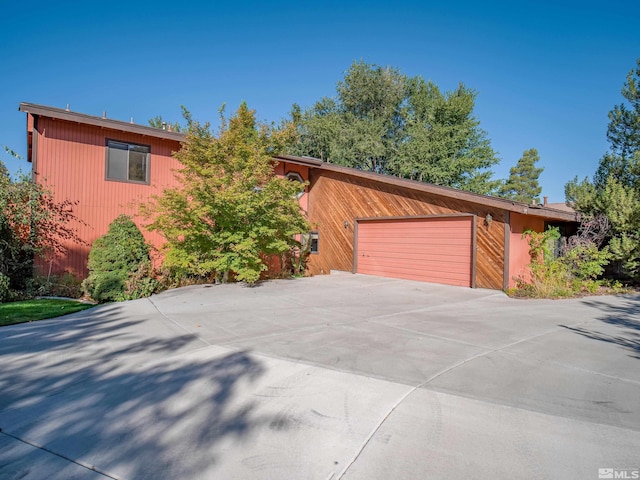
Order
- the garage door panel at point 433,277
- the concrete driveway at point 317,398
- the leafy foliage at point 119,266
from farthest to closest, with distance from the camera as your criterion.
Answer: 1. the garage door panel at point 433,277
2. the leafy foliage at point 119,266
3. the concrete driveway at point 317,398

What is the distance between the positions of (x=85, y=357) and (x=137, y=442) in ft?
7.91

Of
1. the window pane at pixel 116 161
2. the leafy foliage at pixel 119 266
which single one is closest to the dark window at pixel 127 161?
the window pane at pixel 116 161

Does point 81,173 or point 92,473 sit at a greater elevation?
point 81,173

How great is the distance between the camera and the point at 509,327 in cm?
602

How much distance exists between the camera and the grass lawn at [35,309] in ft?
21.0

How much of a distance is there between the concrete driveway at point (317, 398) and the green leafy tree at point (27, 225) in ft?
13.3

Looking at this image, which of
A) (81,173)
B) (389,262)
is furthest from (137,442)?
(389,262)

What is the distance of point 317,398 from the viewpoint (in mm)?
3230

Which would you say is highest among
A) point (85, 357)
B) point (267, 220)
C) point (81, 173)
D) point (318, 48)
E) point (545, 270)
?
point (318, 48)

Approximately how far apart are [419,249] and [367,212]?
99.2 inches

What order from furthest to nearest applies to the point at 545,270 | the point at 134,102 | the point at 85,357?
the point at 134,102 < the point at 545,270 < the point at 85,357

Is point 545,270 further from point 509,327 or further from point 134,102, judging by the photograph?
point 134,102

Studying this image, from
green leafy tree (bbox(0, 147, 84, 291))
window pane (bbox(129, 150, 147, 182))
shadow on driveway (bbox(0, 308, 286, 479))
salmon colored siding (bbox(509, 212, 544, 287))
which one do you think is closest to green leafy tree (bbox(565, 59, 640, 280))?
salmon colored siding (bbox(509, 212, 544, 287))

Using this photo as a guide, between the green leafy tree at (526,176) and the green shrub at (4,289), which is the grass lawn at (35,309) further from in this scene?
the green leafy tree at (526,176)
